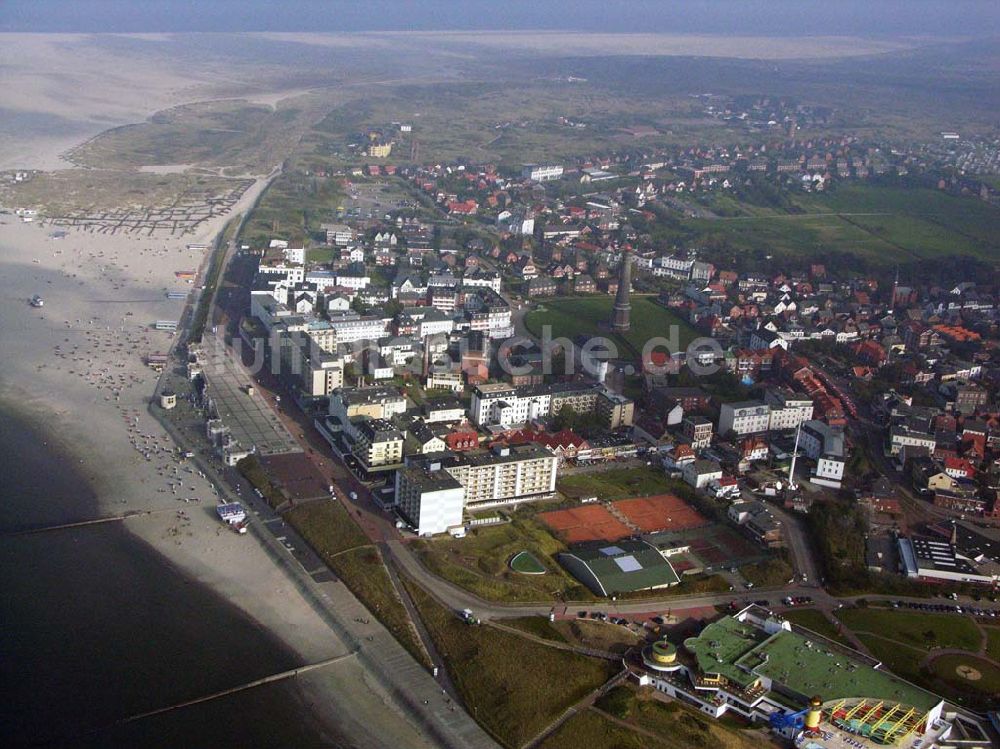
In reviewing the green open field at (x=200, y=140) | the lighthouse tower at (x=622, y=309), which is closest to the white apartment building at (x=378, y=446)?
the lighthouse tower at (x=622, y=309)

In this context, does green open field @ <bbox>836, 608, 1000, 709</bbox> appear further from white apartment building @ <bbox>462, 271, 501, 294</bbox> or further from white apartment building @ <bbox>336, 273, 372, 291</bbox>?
white apartment building @ <bbox>336, 273, 372, 291</bbox>

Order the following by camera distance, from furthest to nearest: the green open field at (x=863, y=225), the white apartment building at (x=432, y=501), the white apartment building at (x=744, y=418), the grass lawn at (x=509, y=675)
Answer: the green open field at (x=863, y=225), the white apartment building at (x=744, y=418), the white apartment building at (x=432, y=501), the grass lawn at (x=509, y=675)

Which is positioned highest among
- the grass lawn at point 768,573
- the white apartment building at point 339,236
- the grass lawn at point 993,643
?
the white apartment building at point 339,236

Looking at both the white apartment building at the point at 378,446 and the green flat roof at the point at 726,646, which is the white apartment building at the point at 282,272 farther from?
the green flat roof at the point at 726,646

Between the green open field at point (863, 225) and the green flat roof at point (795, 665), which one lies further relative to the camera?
the green open field at point (863, 225)

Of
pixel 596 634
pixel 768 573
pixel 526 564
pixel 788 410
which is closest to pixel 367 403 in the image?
pixel 526 564

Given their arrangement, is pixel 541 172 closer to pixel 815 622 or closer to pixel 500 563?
pixel 500 563
